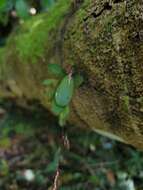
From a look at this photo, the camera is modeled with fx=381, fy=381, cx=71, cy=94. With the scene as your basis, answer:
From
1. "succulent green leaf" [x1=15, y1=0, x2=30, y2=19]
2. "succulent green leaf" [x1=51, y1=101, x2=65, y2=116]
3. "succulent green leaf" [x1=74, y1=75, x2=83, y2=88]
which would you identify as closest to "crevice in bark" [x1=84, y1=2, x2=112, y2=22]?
"succulent green leaf" [x1=74, y1=75, x2=83, y2=88]

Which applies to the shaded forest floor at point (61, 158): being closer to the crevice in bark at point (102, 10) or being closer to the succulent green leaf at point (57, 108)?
the succulent green leaf at point (57, 108)

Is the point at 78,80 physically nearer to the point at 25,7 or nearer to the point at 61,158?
the point at 25,7

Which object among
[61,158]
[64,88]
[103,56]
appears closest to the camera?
[103,56]

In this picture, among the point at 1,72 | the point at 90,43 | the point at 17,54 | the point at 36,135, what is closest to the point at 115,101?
the point at 90,43

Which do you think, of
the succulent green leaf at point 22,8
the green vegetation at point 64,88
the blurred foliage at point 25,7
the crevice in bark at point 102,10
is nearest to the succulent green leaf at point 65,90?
the green vegetation at point 64,88

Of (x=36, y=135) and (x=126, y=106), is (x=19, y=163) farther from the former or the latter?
(x=126, y=106)

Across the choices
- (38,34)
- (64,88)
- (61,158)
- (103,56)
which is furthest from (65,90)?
(61,158)

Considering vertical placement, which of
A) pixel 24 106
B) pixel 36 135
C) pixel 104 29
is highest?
pixel 104 29

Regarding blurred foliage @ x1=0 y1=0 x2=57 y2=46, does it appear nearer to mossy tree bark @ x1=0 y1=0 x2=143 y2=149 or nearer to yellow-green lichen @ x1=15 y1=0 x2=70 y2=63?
yellow-green lichen @ x1=15 y1=0 x2=70 y2=63
